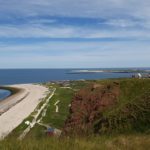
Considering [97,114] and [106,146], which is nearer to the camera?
[106,146]

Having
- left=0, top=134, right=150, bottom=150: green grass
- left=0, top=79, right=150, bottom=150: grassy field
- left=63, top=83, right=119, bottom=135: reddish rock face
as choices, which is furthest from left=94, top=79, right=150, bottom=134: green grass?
left=0, top=134, right=150, bottom=150: green grass

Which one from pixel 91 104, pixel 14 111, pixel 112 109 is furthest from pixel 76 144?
pixel 14 111

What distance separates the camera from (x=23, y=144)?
30.8 feet

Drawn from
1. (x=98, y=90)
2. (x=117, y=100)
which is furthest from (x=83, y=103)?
(x=117, y=100)

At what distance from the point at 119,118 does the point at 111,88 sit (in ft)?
19.2

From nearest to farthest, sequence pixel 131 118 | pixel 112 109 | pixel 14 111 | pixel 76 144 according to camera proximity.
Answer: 1. pixel 76 144
2. pixel 131 118
3. pixel 112 109
4. pixel 14 111

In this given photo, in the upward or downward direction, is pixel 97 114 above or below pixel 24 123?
above

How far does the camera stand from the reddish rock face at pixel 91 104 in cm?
2339

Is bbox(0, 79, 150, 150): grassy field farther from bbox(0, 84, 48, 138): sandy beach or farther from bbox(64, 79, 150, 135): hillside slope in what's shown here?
bbox(0, 84, 48, 138): sandy beach

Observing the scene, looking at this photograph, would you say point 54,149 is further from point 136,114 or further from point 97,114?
point 97,114

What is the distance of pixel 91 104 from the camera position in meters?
25.6

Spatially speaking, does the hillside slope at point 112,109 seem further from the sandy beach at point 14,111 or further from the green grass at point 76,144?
the sandy beach at point 14,111

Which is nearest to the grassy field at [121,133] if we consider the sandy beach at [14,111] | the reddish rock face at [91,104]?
the reddish rock face at [91,104]

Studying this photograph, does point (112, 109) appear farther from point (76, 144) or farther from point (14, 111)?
point (14, 111)
